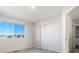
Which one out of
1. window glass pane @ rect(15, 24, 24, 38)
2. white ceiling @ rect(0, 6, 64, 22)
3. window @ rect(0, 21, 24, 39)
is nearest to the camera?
white ceiling @ rect(0, 6, 64, 22)

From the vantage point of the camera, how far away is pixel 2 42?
9.48 ft

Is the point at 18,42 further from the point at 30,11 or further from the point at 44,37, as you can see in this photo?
the point at 30,11

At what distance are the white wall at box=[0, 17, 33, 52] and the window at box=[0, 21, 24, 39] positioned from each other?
0.16 m

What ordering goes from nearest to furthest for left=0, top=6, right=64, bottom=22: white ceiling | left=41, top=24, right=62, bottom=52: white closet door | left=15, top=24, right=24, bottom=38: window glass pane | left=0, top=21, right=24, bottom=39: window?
left=0, top=6, right=64, bottom=22: white ceiling
left=0, top=21, right=24, bottom=39: window
left=41, top=24, right=62, bottom=52: white closet door
left=15, top=24, right=24, bottom=38: window glass pane

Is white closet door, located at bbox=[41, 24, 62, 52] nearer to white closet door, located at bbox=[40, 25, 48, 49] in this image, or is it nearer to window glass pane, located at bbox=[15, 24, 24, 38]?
white closet door, located at bbox=[40, 25, 48, 49]

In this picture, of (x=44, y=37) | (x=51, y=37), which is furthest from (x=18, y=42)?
(x=51, y=37)

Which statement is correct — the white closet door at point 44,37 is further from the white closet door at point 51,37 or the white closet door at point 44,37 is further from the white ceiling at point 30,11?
the white ceiling at point 30,11

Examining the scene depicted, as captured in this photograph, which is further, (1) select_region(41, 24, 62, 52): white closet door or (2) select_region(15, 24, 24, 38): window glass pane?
(2) select_region(15, 24, 24, 38): window glass pane

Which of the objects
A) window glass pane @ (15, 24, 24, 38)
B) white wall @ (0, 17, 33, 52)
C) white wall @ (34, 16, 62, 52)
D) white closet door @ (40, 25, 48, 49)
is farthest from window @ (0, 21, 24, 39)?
white closet door @ (40, 25, 48, 49)

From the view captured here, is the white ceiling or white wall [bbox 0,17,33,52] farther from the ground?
the white ceiling

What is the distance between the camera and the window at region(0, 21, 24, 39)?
9.61 feet
